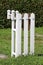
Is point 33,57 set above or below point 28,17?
below

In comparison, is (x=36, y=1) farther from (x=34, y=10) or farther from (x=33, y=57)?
(x=33, y=57)

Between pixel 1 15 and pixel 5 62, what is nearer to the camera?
pixel 5 62

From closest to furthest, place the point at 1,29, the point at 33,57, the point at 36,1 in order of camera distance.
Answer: the point at 33,57 → the point at 1,29 → the point at 36,1

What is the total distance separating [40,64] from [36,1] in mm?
10200

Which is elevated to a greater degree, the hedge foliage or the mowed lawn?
the hedge foliage

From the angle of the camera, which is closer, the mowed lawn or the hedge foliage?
the mowed lawn

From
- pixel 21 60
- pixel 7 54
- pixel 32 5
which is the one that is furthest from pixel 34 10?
pixel 21 60

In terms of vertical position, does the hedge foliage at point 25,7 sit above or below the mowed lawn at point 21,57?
above

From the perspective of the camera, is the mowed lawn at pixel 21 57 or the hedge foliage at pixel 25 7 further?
the hedge foliage at pixel 25 7

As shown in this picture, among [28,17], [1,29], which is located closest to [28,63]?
[28,17]

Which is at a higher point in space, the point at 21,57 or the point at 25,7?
the point at 25,7

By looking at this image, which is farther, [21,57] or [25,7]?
[25,7]

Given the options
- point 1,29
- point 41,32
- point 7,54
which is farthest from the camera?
point 1,29

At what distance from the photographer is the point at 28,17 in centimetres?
1079
